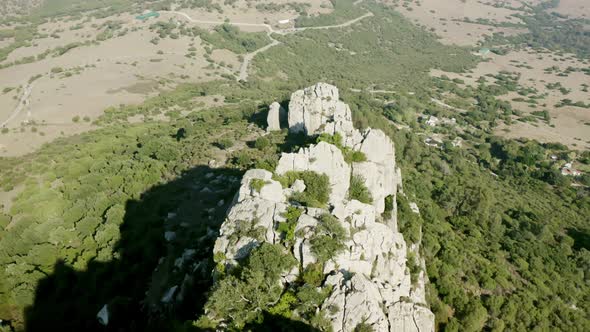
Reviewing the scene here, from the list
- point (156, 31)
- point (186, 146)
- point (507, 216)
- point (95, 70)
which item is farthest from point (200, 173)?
point (156, 31)

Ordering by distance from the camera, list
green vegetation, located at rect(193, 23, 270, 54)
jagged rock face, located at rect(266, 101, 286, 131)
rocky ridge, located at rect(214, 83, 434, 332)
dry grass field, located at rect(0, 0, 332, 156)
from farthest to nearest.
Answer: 1. green vegetation, located at rect(193, 23, 270, 54)
2. dry grass field, located at rect(0, 0, 332, 156)
3. jagged rock face, located at rect(266, 101, 286, 131)
4. rocky ridge, located at rect(214, 83, 434, 332)

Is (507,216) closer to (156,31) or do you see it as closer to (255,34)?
(255,34)

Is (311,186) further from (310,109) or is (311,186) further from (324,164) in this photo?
(310,109)

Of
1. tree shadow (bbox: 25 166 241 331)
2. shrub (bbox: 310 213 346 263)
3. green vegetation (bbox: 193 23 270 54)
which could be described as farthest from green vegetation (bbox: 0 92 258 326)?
green vegetation (bbox: 193 23 270 54)

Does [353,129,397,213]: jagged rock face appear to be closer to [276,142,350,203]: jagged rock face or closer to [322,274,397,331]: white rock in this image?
[276,142,350,203]: jagged rock face

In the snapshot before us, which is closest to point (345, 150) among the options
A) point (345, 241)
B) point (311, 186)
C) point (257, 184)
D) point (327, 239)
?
point (311, 186)

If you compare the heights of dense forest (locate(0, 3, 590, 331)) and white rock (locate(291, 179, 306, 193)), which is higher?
white rock (locate(291, 179, 306, 193))
